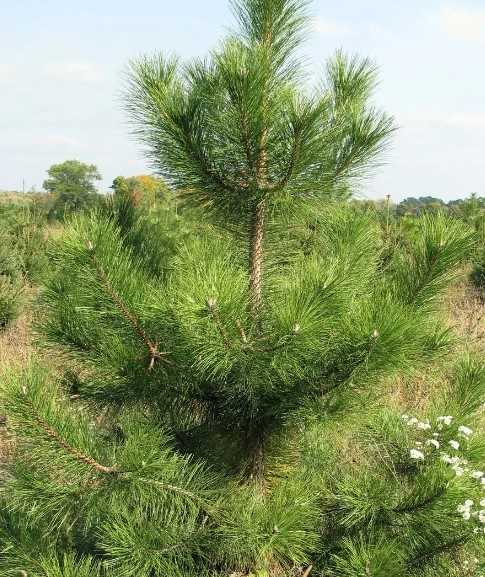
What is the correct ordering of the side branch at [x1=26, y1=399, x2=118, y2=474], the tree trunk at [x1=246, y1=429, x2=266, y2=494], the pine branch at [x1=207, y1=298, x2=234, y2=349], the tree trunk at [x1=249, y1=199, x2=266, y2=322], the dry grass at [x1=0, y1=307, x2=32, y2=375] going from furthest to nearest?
the dry grass at [x1=0, y1=307, x2=32, y2=375] < the tree trunk at [x1=246, y1=429, x2=266, y2=494] < the tree trunk at [x1=249, y1=199, x2=266, y2=322] < the side branch at [x1=26, y1=399, x2=118, y2=474] < the pine branch at [x1=207, y1=298, x2=234, y2=349]

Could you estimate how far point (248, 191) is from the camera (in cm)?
239

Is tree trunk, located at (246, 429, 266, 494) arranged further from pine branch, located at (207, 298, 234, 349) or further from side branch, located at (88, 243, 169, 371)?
pine branch, located at (207, 298, 234, 349)

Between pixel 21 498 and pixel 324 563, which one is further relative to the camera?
pixel 324 563

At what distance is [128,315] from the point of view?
7.31 ft

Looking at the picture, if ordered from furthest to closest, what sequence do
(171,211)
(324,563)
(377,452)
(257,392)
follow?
1. (171,211)
2. (377,452)
3. (324,563)
4. (257,392)

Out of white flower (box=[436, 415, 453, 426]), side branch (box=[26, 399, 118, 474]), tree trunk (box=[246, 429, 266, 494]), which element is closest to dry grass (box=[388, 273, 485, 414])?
white flower (box=[436, 415, 453, 426])

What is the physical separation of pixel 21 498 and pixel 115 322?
723 millimetres

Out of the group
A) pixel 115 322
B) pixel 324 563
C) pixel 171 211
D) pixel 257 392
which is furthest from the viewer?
pixel 171 211

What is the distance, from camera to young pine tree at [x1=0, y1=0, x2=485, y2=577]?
2.15 meters

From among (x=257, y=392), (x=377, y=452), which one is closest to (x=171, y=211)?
(x=377, y=452)

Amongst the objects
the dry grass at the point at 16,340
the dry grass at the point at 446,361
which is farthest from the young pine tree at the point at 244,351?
the dry grass at the point at 16,340

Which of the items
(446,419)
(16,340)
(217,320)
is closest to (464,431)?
(446,419)

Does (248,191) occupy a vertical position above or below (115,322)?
above

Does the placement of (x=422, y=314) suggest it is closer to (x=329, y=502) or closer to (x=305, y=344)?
(x=305, y=344)
